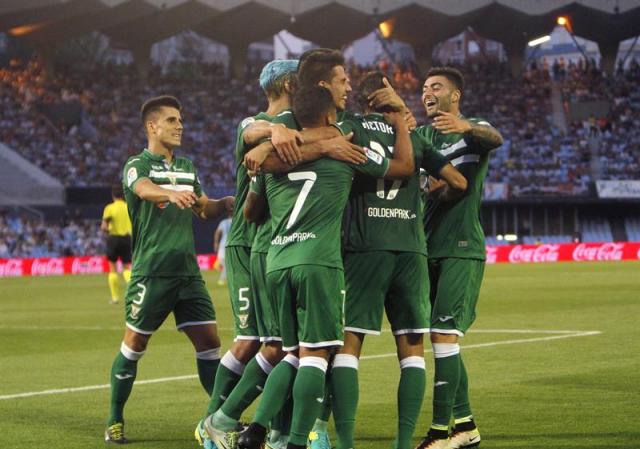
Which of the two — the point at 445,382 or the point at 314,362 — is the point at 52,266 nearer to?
the point at 445,382

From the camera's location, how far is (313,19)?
58.0 m

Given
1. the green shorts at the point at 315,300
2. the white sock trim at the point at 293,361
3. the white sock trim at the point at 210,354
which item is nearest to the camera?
the green shorts at the point at 315,300

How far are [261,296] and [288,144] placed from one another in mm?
1463

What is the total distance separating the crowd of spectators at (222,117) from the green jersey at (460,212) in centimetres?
4135

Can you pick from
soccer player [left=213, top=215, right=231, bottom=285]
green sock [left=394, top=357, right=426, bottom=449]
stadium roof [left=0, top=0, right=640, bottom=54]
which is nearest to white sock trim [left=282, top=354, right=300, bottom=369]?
green sock [left=394, top=357, right=426, bottom=449]

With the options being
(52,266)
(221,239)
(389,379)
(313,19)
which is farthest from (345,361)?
(313,19)

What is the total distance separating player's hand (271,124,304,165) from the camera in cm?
707

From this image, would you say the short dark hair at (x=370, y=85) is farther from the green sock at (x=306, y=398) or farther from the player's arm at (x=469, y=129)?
the green sock at (x=306, y=398)

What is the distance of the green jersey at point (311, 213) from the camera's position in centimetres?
712

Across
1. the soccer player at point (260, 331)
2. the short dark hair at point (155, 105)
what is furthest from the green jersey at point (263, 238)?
the short dark hair at point (155, 105)

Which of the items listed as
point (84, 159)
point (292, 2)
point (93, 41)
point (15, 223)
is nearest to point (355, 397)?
point (15, 223)

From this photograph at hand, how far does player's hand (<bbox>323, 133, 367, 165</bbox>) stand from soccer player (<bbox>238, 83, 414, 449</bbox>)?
5 cm

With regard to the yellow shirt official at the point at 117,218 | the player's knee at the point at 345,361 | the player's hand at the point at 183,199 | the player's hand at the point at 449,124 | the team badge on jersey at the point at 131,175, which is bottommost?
the yellow shirt official at the point at 117,218

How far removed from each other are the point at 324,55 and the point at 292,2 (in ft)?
165
